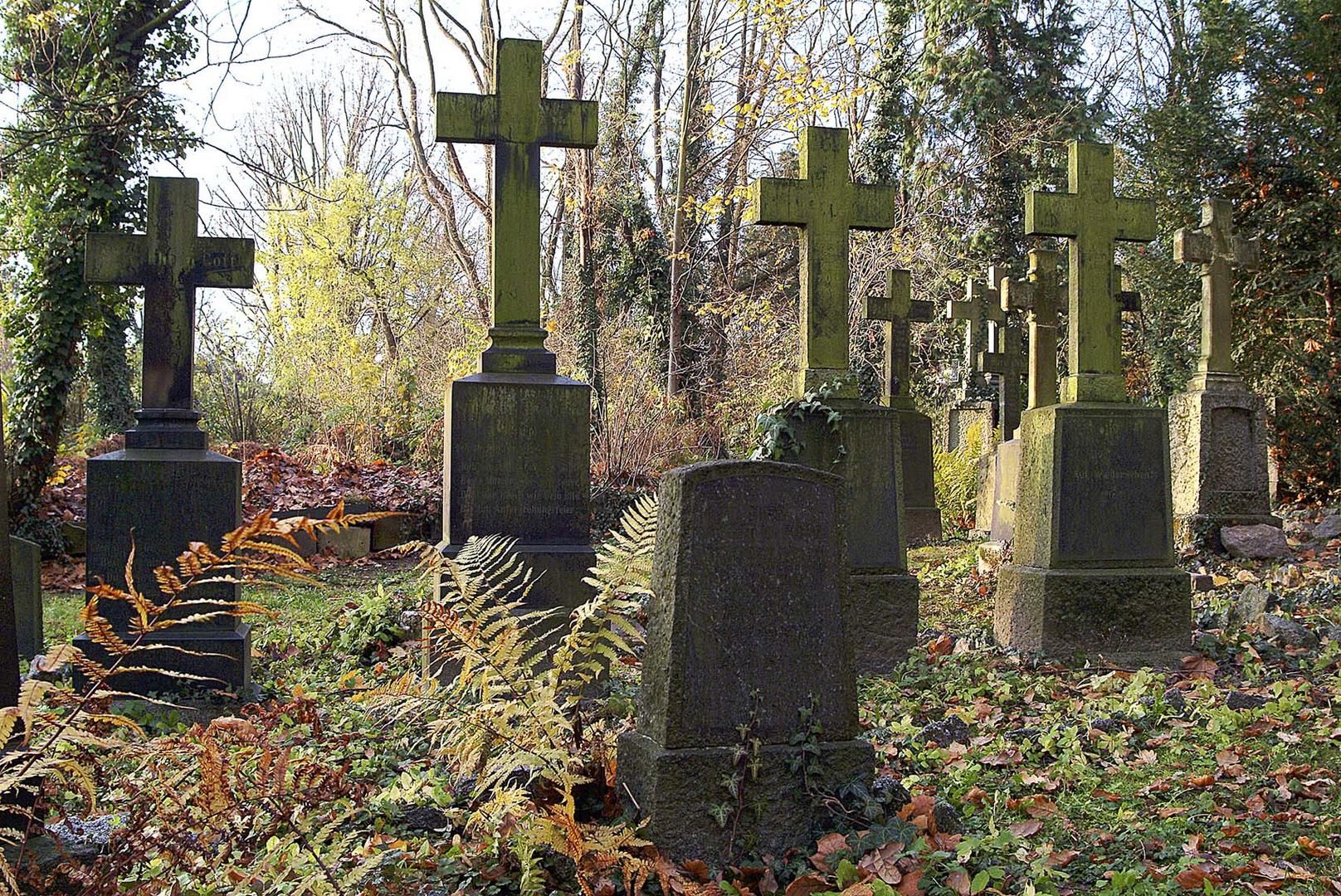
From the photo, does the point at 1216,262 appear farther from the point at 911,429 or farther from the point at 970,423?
the point at 970,423

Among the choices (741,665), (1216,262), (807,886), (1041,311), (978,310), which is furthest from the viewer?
(978,310)

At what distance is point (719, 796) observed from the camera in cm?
340

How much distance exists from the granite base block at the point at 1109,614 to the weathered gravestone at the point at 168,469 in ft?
16.0

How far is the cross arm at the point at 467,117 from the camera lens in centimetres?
619

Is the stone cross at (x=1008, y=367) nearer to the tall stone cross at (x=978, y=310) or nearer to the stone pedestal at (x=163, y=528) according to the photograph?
the tall stone cross at (x=978, y=310)

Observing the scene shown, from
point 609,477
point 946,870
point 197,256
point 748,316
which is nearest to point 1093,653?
point 946,870

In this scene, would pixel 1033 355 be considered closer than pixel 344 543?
Yes

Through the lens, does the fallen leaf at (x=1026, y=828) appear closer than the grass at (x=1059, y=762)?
No

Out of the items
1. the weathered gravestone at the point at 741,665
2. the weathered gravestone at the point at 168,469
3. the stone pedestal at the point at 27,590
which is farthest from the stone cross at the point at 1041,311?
the stone pedestal at the point at 27,590

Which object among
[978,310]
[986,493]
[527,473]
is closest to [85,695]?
[527,473]

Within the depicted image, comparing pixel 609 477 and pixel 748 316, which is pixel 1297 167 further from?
pixel 609 477

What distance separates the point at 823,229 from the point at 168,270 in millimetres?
4224

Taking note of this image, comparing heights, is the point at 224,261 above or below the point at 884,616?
above

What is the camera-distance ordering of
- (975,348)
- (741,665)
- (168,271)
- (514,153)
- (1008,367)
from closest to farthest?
(741,665) → (514,153) → (168,271) → (1008,367) → (975,348)
